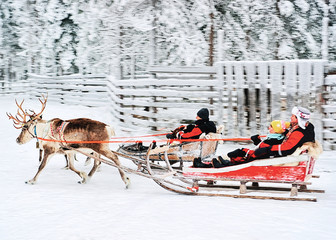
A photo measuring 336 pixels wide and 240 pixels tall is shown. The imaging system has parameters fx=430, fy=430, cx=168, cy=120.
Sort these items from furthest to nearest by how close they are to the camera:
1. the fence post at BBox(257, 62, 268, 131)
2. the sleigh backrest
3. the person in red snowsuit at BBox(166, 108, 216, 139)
Result: the fence post at BBox(257, 62, 268, 131)
the person in red snowsuit at BBox(166, 108, 216, 139)
the sleigh backrest

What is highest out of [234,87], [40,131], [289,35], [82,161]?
[289,35]

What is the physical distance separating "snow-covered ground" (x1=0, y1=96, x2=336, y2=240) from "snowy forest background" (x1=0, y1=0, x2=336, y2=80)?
254 inches

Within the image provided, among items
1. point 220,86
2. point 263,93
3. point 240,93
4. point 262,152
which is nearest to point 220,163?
point 262,152

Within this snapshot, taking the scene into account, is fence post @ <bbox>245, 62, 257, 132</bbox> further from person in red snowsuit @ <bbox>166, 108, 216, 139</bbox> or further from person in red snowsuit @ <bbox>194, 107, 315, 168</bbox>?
person in red snowsuit @ <bbox>194, 107, 315, 168</bbox>

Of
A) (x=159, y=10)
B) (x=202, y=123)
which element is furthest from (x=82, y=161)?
(x=159, y=10)

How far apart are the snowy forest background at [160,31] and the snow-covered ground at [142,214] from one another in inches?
254

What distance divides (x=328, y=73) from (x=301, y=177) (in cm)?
422

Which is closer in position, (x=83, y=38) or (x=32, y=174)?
(x=32, y=174)

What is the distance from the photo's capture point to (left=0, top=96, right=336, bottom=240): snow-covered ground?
4730 mm

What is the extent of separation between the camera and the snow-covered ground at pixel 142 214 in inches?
186

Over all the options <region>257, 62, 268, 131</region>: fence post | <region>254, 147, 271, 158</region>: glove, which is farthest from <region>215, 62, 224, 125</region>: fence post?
<region>254, 147, 271, 158</region>: glove

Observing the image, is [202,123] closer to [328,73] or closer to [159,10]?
[328,73]

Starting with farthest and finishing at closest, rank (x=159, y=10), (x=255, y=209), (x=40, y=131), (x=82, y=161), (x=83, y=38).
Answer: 1. (x=83, y=38)
2. (x=159, y=10)
3. (x=82, y=161)
4. (x=40, y=131)
5. (x=255, y=209)

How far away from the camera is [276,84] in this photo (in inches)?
385
